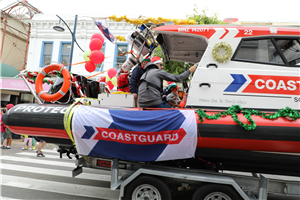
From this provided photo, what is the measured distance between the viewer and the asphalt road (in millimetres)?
4535

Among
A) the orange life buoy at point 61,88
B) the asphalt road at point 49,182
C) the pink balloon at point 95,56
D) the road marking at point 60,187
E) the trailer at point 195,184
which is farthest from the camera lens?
the pink balloon at point 95,56

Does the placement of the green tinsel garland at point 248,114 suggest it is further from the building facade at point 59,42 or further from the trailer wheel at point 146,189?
the building facade at point 59,42

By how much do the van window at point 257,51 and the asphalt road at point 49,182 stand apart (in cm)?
290

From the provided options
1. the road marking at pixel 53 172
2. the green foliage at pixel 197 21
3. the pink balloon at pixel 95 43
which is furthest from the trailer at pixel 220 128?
the green foliage at pixel 197 21

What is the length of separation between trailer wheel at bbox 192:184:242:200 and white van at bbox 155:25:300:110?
135cm

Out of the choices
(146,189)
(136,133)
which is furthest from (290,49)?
(146,189)

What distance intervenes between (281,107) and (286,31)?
4.44 feet

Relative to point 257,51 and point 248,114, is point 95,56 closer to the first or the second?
point 257,51

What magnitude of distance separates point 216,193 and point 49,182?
14.2 ft

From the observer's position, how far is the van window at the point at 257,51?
11.6 feet

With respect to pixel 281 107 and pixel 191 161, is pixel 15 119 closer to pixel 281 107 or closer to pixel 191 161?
pixel 191 161

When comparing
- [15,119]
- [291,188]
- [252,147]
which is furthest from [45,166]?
[291,188]

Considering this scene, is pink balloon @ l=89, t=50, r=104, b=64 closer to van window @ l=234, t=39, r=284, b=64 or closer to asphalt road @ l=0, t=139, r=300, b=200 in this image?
asphalt road @ l=0, t=139, r=300, b=200

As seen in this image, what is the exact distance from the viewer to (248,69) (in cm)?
349
